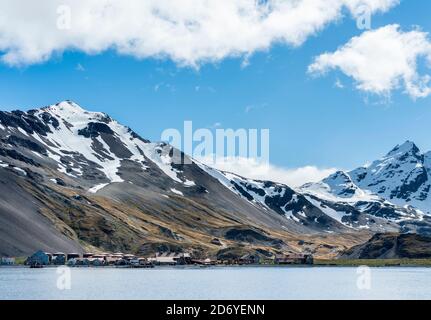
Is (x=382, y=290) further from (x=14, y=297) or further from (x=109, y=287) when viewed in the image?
(x=14, y=297)
